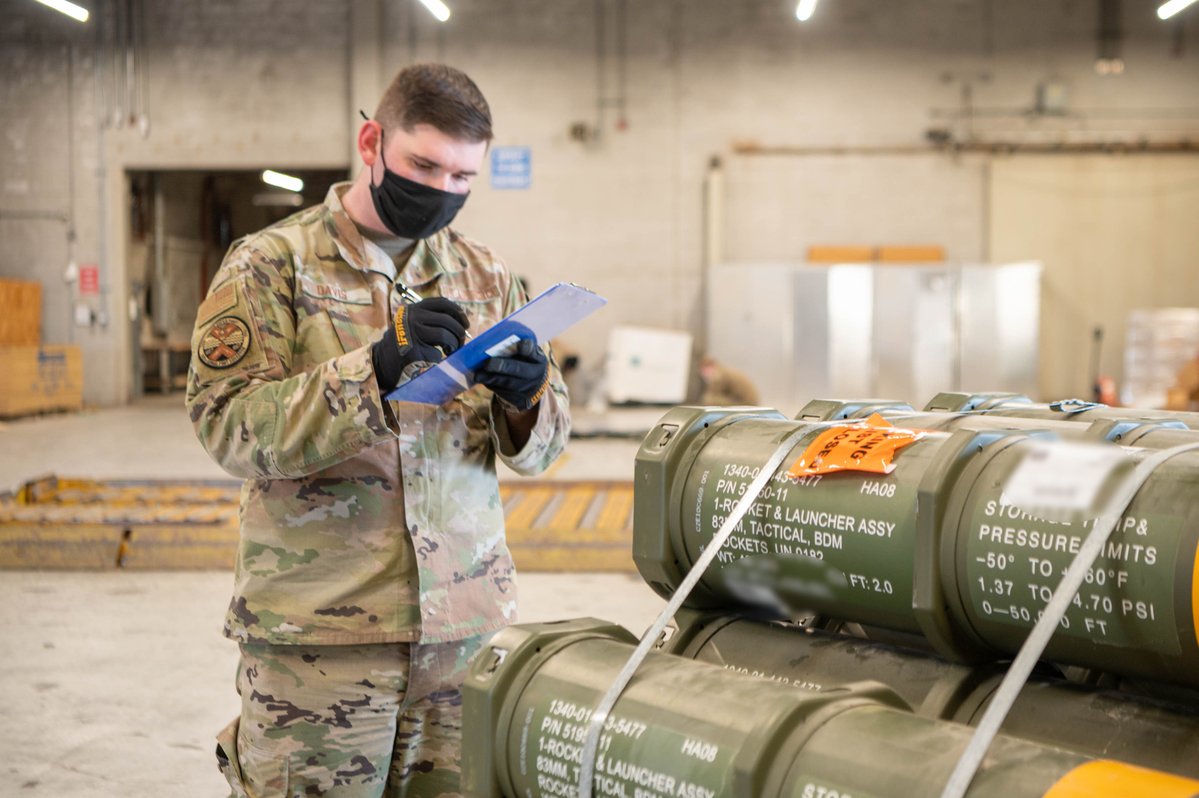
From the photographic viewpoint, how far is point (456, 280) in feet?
7.61

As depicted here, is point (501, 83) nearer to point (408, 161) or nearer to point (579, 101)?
point (579, 101)

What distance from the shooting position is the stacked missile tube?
1.14m

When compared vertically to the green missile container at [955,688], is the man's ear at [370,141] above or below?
above

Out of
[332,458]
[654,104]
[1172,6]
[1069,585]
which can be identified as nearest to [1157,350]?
[1172,6]

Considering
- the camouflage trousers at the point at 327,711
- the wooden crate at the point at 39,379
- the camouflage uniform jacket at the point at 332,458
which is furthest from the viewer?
the wooden crate at the point at 39,379

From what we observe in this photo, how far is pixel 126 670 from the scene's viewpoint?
477cm

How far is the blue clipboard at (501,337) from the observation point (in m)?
1.82

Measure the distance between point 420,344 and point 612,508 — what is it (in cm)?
554

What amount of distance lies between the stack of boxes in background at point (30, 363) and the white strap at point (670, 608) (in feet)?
47.8

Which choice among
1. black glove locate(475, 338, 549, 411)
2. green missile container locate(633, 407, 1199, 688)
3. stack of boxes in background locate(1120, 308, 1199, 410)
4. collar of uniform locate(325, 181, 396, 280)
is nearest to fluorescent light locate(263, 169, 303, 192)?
stack of boxes in background locate(1120, 308, 1199, 410)

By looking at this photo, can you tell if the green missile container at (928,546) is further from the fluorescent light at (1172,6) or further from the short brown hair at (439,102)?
the fluorescent light at (1172,6)

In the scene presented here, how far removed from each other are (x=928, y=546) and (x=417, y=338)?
87 centimetres

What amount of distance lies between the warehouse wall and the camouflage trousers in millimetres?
13666

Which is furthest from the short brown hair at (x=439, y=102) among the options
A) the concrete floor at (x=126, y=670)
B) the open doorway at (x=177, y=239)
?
the open doorway at (x=177, y=239)
